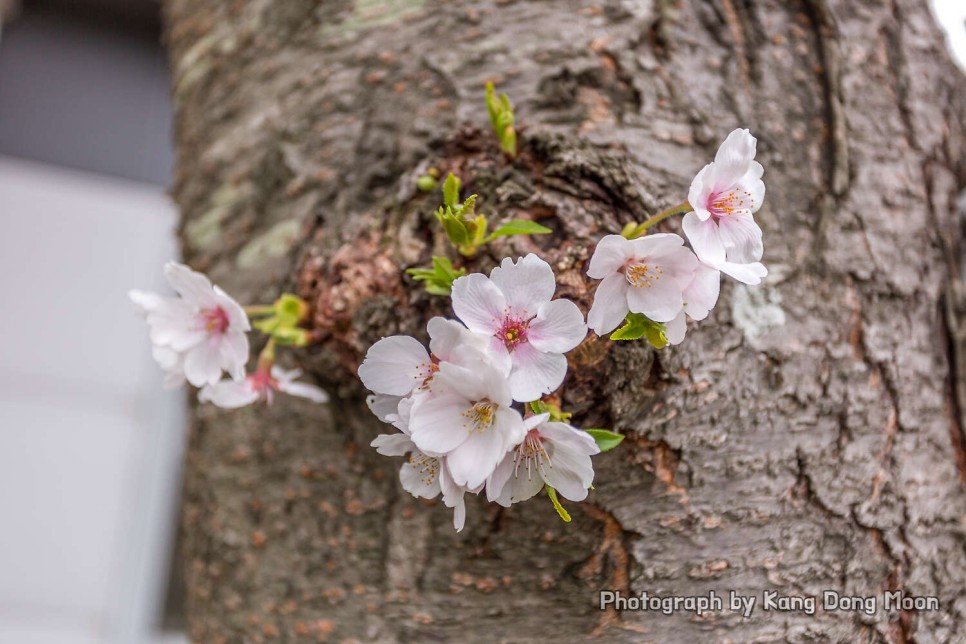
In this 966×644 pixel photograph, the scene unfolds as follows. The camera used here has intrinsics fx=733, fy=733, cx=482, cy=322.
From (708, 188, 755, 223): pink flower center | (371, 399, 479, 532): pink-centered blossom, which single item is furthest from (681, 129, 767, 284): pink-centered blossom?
(371, 399, 479, 532): pink-centered blossom

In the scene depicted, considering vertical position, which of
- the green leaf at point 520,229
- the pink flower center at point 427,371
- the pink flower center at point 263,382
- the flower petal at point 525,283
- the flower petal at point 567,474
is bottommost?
the pink flower center at point 263,382

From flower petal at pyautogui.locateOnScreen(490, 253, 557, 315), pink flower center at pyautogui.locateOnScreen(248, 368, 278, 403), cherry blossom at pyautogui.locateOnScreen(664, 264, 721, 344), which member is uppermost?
flower petal at pyautogui.locateOnScreen(490, 253, 557, 315)

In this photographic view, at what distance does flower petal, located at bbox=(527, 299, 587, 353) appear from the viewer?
0.47 meters

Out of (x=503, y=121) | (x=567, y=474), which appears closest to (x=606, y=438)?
(x=567, y=474)

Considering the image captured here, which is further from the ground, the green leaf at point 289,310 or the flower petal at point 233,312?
the flower petal at point 233,312

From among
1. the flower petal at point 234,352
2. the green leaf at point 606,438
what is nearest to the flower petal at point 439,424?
the green leaf at point 606,438

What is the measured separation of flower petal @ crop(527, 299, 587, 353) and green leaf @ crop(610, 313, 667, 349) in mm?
45

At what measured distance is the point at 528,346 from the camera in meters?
0.48

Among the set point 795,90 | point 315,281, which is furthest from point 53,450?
point 795,90

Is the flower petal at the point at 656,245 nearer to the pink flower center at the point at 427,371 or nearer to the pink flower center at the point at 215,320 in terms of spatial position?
the pink flower center at the point at 427,371

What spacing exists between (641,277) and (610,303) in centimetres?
3

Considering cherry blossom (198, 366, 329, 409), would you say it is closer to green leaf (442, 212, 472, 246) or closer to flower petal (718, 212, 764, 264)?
green leaf (442, 212, 472, 246)

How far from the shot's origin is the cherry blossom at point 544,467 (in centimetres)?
47

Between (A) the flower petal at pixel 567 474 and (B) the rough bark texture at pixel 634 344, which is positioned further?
(B) the rough bark texture at pixel 634 344
